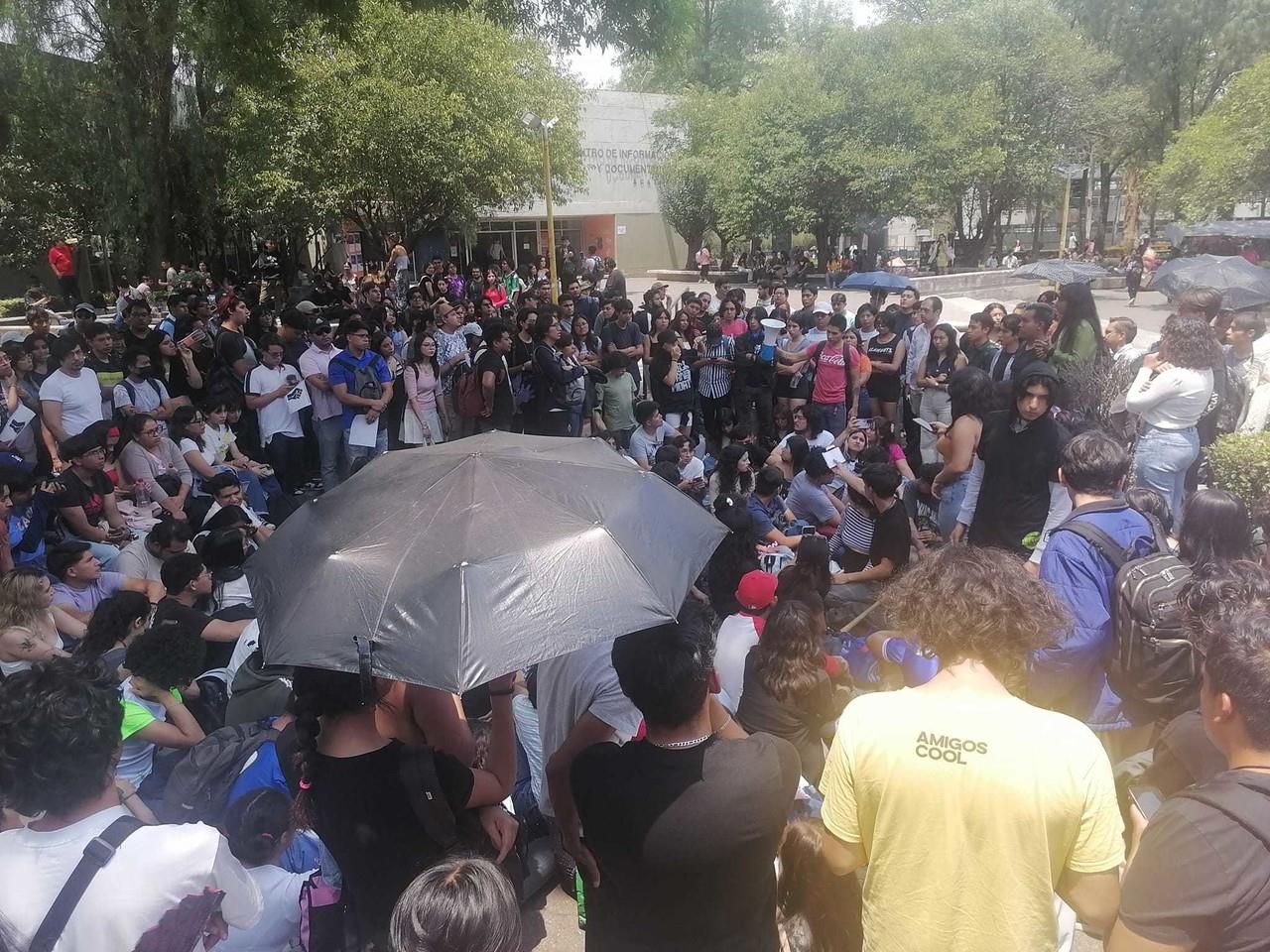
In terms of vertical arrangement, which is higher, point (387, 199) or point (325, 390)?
point (387, 199)

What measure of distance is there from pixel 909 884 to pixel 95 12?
15.2 m

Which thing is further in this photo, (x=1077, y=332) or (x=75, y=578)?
(x=1077, y=332)

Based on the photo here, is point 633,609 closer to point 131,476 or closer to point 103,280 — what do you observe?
point 131,476

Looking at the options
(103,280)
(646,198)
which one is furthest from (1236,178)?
(103,280)

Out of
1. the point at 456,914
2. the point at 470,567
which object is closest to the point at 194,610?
the point at 470,567

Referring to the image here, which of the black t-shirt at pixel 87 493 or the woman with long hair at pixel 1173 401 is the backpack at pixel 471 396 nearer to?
the black t-shirt at pixel 87 493

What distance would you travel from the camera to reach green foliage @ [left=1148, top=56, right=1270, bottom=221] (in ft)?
74.5

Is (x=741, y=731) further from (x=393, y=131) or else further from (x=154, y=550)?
(x=393, y=131)

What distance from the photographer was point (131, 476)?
625cm

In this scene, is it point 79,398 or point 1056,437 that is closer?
point 1056,437

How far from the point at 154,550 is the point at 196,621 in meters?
1.18

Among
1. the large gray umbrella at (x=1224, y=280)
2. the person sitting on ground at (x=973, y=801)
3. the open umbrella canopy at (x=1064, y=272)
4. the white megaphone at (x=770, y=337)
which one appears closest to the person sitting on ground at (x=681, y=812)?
the person sitting on ground at (x=973, y=801)

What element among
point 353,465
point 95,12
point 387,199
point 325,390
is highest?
point 95,12

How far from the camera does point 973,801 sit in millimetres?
1911
